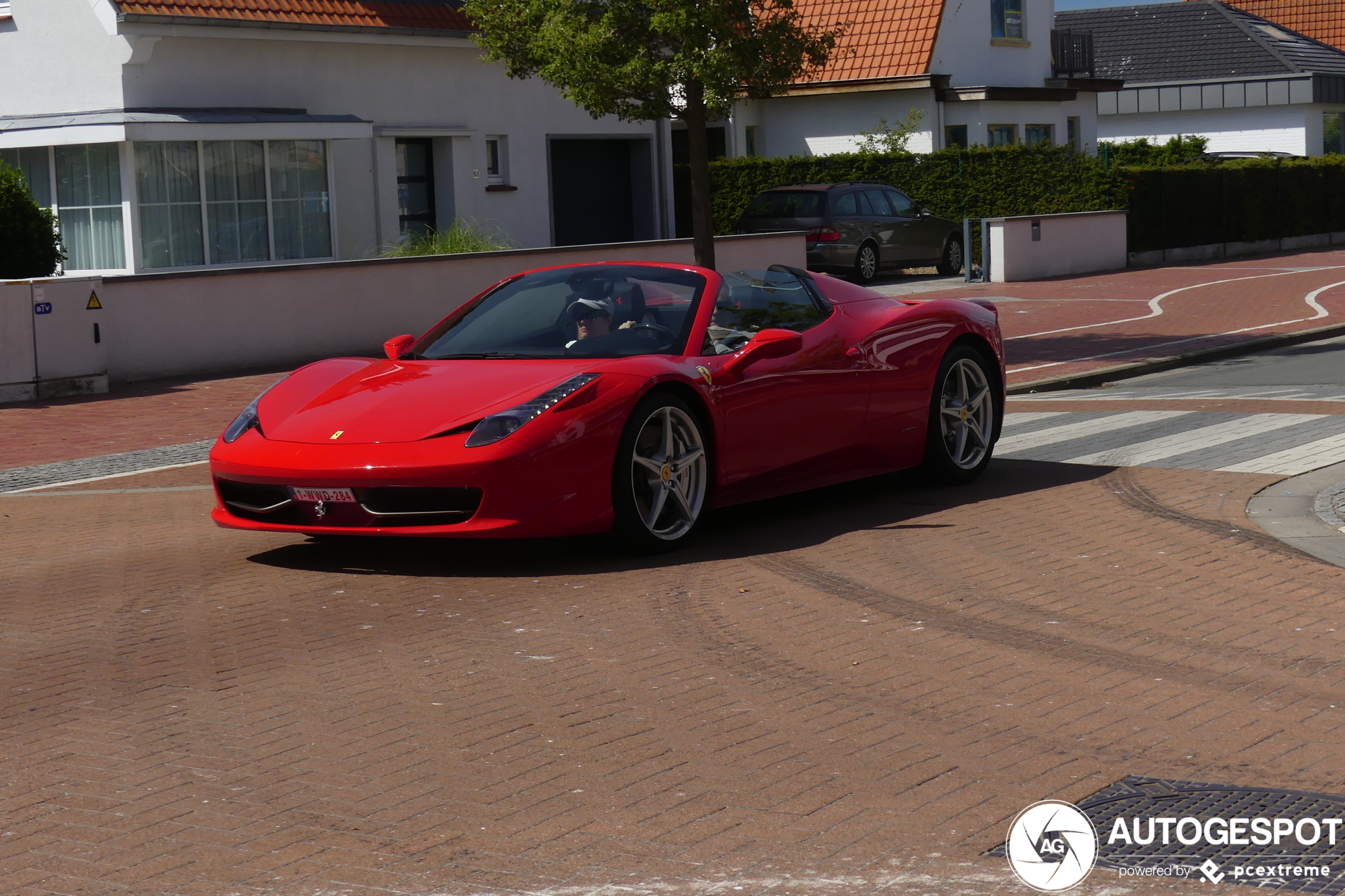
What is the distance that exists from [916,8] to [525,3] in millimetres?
21215

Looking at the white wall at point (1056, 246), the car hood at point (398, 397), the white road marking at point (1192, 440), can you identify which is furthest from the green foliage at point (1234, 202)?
the car hood at point (398, 397)

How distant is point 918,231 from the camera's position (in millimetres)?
30391

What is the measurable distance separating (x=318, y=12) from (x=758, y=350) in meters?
18.0

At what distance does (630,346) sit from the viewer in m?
8.07

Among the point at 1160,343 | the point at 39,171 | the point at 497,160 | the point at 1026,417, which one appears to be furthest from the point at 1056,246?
the point at 1026,417

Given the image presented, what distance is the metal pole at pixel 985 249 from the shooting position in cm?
2881

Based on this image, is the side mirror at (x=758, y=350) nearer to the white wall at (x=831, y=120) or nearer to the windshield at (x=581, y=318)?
the windshield at (x=581, y=318)

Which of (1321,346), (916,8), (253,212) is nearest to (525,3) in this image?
(253,212)

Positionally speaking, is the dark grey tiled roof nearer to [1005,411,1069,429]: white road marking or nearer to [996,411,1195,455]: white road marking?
[1005,411,1069,429]: white road marking

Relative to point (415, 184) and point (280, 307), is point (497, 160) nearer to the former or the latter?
point (415, 184)

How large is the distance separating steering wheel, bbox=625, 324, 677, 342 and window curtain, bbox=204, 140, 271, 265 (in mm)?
16239

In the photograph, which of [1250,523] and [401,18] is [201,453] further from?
[401,18]

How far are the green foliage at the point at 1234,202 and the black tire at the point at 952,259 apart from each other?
3.65m

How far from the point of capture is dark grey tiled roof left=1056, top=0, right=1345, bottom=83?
53.9 meters
